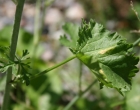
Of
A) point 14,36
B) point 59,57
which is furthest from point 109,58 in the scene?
point 59,57

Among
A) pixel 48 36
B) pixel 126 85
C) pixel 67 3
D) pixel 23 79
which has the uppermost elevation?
pixel 67 3

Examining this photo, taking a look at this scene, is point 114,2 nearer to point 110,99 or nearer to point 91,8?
point 91,8

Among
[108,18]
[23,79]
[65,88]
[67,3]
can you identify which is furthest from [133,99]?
[67,3]

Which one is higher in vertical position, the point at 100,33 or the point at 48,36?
the point at 48,36

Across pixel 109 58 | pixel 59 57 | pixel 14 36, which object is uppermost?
pixel 59 57

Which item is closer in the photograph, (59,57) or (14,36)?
(14,36)

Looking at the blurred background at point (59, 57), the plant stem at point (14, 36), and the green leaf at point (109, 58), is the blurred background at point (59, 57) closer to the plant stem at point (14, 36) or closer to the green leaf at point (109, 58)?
the green leaf at point (109, 58)

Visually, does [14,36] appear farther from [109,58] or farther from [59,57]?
[59,57]

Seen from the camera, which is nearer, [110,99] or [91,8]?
[110,99]
